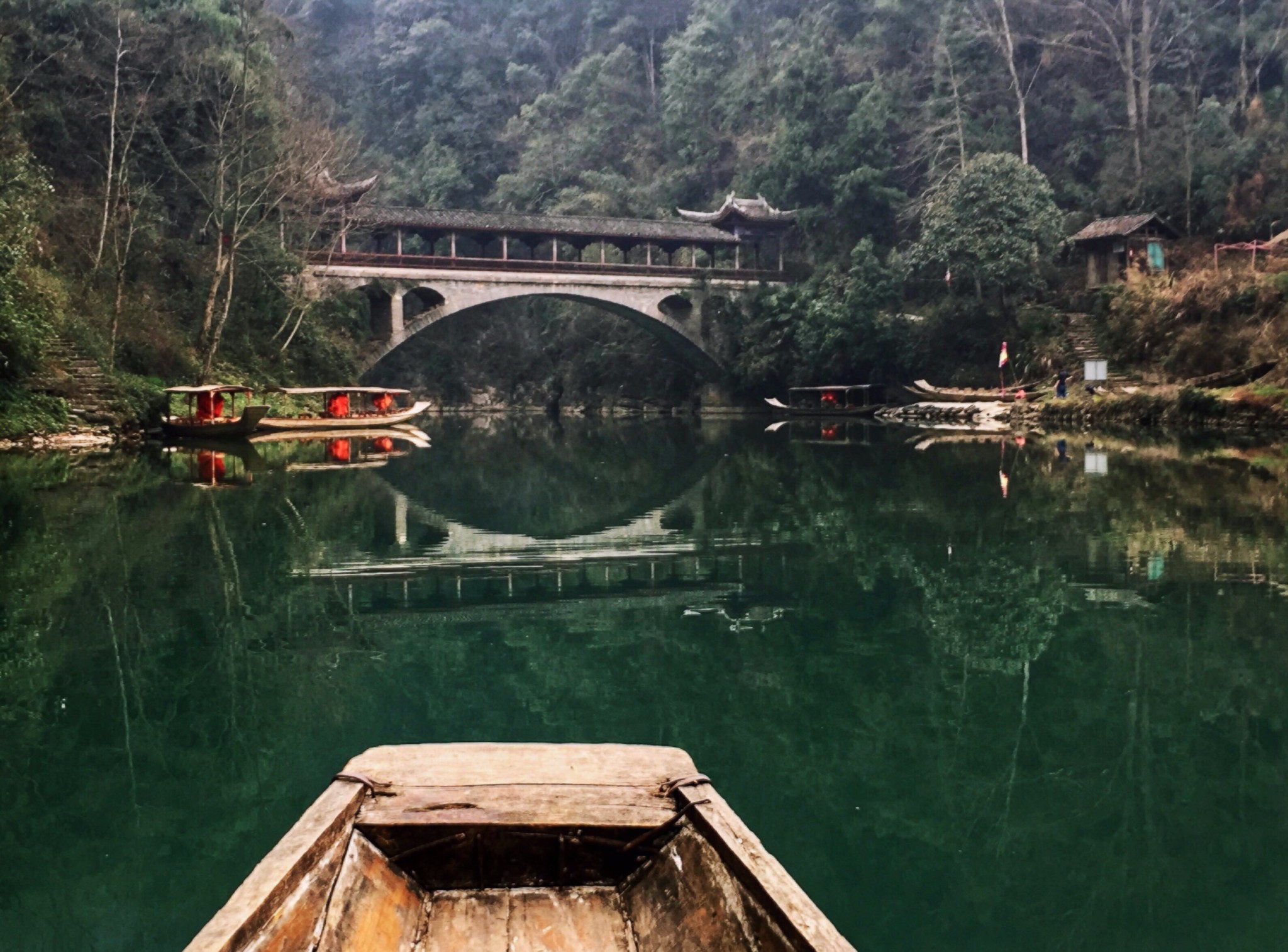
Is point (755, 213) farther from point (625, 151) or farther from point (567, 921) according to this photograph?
point (567, 921)

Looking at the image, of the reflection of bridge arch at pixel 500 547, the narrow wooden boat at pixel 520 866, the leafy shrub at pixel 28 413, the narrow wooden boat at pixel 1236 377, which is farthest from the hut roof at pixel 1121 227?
the narrow wooden boat at pixel 520 866

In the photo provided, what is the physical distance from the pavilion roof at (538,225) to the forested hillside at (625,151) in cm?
209

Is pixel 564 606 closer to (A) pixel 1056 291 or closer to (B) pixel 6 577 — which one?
(B) pixel 6 577

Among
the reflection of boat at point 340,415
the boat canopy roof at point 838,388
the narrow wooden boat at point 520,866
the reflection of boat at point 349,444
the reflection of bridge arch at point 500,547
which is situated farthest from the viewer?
the boat canopy roof at point 838,388

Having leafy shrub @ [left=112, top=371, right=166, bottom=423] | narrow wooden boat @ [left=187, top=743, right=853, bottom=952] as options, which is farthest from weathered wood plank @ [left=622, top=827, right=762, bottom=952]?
leafy shrub @ [left=112, top=371, right=166, bottom=423]

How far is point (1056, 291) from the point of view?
31.7 metres

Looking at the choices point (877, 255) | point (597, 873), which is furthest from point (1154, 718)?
point (877, 255)

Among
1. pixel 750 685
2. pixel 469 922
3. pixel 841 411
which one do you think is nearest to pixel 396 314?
pixel 841 411

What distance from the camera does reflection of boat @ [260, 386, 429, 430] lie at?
24203 millimetres

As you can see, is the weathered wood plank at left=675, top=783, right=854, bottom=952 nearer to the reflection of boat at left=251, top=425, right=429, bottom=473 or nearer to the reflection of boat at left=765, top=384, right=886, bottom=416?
the reflection of boat at left=251, top=425, right=429, bottom=473

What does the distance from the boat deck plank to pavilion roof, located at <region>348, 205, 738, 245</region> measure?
3104cm

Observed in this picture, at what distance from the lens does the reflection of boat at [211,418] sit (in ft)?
70.4

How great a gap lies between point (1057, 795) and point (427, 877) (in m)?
2.32

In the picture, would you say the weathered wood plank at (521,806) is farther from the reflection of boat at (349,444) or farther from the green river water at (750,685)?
the reflection of boat at (349,444)
